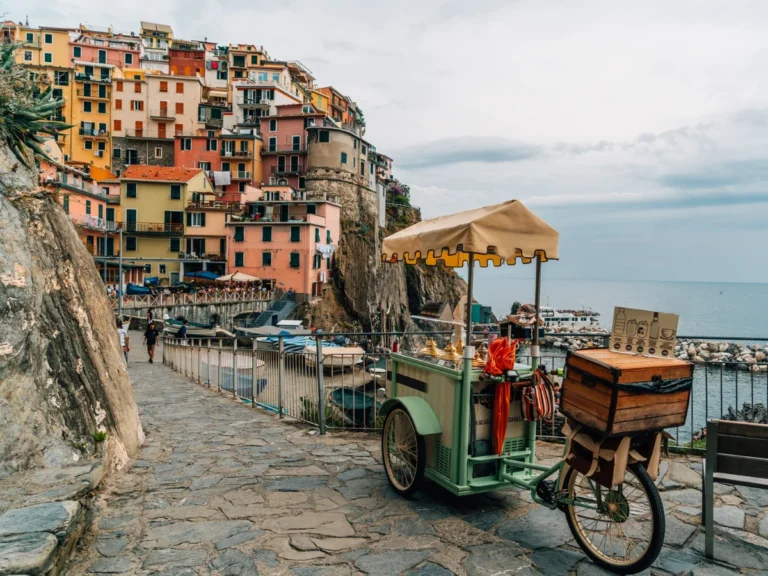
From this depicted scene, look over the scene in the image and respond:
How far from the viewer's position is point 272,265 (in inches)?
2142

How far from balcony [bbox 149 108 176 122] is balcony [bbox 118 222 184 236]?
739 inches

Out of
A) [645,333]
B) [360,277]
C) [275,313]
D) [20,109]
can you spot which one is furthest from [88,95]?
[645,333]

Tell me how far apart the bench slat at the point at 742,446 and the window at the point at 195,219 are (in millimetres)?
57677

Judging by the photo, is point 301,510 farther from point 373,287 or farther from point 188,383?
point 373,287

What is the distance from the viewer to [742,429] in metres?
4.45

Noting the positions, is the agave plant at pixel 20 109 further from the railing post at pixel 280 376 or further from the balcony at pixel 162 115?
the balcony at pixel 162 115

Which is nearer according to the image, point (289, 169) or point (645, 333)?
point (645, 333)

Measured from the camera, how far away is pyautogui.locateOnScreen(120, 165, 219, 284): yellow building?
5700cm

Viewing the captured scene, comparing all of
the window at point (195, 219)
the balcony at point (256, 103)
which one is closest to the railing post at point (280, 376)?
the window at point (195, 219)

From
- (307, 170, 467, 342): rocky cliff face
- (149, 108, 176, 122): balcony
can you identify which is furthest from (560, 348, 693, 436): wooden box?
(149, 108, 176, 122): balcony

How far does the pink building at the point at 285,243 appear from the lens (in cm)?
5391

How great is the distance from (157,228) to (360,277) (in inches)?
821

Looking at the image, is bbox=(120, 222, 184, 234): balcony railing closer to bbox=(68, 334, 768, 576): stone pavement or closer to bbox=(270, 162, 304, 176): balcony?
bbox=(270, 162, 304, 176): balcony

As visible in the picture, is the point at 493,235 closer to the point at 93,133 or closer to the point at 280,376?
the point at 280,376
